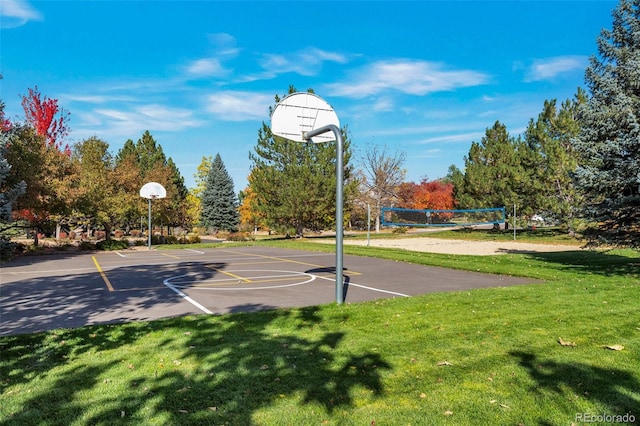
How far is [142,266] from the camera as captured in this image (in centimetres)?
1591

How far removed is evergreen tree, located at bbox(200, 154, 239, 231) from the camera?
51250 millimetres

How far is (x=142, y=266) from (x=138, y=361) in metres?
12.0

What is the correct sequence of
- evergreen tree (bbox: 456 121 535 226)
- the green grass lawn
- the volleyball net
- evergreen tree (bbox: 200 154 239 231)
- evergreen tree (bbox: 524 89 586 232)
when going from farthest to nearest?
evergreen tree (bbox: 200 154 239 231) < the volleyball net < evergreen tree (bbox: 456 121 535 226) < evergreen tree (bbox: 524 89 586 232) < the green grass lawn

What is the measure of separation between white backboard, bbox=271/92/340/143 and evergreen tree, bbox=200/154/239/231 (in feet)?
142

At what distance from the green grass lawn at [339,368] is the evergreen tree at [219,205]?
45294 millimetres

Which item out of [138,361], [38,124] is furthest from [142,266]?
[38,124]

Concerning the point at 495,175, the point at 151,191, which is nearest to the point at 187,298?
the point at 151,191

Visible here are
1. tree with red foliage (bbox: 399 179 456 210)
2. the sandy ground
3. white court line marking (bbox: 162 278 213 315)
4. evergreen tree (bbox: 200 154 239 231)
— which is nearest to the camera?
white court line marking (bbox: 162 278 213 315)

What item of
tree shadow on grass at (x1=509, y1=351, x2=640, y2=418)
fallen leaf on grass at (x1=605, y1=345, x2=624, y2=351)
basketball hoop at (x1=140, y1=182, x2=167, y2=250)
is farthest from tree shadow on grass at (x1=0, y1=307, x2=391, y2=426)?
basketball hoop at (x1=140, y1=182, x2=167, y2=250)

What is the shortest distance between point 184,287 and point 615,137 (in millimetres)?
12021

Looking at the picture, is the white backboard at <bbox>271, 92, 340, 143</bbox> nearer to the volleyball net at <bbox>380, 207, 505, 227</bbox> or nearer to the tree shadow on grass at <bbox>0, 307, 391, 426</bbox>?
the tree shadow on grass at <bbox>0, 307, 391, 426</bbox>

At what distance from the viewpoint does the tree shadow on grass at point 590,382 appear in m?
3.61

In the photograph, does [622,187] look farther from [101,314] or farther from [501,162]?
[501,162]

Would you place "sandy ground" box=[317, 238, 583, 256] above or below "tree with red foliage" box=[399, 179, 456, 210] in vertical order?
below
